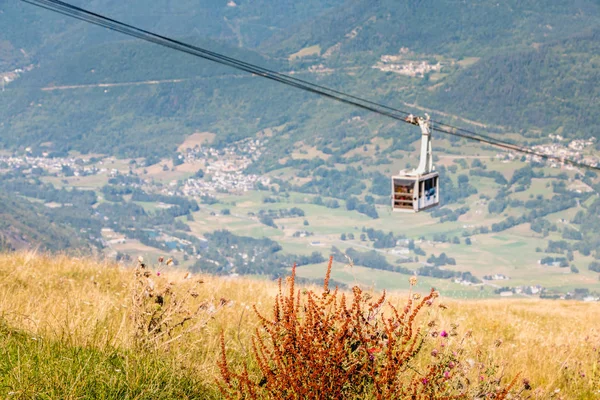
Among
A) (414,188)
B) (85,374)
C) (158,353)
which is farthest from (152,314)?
(414,188)

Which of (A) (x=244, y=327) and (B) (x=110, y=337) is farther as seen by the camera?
(A) (x=244, y=327)

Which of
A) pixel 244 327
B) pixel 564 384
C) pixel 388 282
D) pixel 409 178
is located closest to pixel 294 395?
pixel 244 327

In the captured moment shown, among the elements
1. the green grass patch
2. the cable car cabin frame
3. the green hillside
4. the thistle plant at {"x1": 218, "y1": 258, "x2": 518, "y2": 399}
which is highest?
the green hillside

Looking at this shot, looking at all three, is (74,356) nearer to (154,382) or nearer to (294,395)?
(154,382)

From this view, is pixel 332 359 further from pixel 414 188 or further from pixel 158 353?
pixel 414 188

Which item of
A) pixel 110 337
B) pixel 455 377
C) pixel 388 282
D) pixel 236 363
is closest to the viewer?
pixel 455 377

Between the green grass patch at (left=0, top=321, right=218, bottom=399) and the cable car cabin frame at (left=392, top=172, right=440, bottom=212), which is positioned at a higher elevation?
the cable car cabin frame at (left=392, top=172, right=440, bottom=212)

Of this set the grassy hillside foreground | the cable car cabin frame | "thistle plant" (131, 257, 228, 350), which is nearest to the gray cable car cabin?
the cable car cabin frame

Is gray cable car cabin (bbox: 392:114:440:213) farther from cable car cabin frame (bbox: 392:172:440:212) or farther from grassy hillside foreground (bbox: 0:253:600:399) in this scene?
grassy hillside foreground (bbox: 0:253:600:399)

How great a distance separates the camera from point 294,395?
4.09 metres

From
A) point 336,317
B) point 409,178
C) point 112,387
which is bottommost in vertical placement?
point 112,387

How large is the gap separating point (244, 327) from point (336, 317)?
2.91 meters

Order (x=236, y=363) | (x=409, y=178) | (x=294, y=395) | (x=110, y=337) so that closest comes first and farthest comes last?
1. (x=294, y=395)
2. (x=110, y=337)
3. (x=236, y=363)
4. (x=409, y=178)

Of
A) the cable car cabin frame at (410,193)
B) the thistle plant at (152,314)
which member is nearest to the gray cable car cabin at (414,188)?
the cable car cabin frame at (410,193)
